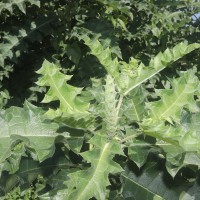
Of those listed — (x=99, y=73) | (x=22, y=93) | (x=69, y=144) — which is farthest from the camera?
(x=22, y=93)

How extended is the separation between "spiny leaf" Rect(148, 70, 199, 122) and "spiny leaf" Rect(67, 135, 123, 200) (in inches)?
7.4

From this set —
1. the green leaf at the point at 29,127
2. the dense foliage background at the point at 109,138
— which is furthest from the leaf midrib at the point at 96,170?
the green leaf at the point at 29,127

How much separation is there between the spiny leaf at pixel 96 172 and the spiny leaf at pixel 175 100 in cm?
19

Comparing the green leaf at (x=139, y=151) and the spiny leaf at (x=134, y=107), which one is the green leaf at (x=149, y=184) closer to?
the green leaf at (x=139, y=151)

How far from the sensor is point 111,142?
4.00 feet

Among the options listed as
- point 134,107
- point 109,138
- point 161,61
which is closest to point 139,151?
point 109,138

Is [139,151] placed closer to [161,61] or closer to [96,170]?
[96,170]

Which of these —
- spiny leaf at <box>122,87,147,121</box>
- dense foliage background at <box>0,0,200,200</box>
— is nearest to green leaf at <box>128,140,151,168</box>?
dense foliage background at <box>0,0,200,200</box>

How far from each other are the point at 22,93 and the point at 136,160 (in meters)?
2.24

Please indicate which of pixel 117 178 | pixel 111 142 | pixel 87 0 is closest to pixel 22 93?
pixel 87 0

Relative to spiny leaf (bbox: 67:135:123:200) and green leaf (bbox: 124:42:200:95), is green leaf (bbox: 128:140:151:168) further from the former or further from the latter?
green leaf (bbox: 124:42:200:95)

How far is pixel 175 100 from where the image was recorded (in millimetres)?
1288

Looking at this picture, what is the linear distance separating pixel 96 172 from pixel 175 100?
0.35 m

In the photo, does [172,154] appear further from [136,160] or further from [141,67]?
[141,67]
